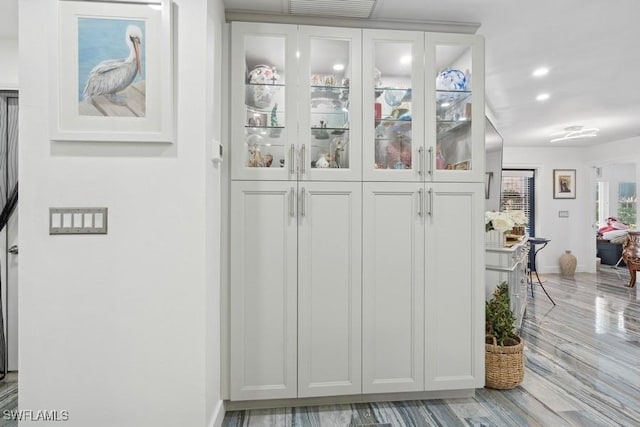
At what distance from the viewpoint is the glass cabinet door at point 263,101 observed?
2125mm

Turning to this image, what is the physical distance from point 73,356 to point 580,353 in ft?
12.3

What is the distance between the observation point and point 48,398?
5.42 feet

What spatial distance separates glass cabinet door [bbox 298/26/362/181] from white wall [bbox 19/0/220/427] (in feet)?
2.13

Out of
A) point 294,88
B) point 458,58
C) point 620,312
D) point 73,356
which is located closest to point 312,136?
point 294,88

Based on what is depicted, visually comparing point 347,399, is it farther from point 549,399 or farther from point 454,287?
point 549,399

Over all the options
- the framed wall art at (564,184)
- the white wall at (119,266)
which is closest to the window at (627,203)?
the framed wall art at (564,184)

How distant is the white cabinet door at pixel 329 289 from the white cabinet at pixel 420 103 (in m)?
0.32

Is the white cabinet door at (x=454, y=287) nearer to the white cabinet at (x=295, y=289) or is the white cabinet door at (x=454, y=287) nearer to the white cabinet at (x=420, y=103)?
the white cabinet at (x=420, y=103)

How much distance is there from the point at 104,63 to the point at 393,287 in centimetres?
196

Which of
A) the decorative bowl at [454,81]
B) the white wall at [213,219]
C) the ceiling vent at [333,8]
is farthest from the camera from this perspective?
the decorative bowl at [454,81]

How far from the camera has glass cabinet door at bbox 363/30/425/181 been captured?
221 cm

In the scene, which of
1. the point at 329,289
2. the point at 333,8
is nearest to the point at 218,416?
the point at 329,289

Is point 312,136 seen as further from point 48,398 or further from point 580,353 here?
point 580,353

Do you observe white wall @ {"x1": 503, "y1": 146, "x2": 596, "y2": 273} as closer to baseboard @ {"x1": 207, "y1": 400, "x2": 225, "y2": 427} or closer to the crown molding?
the crown molding
